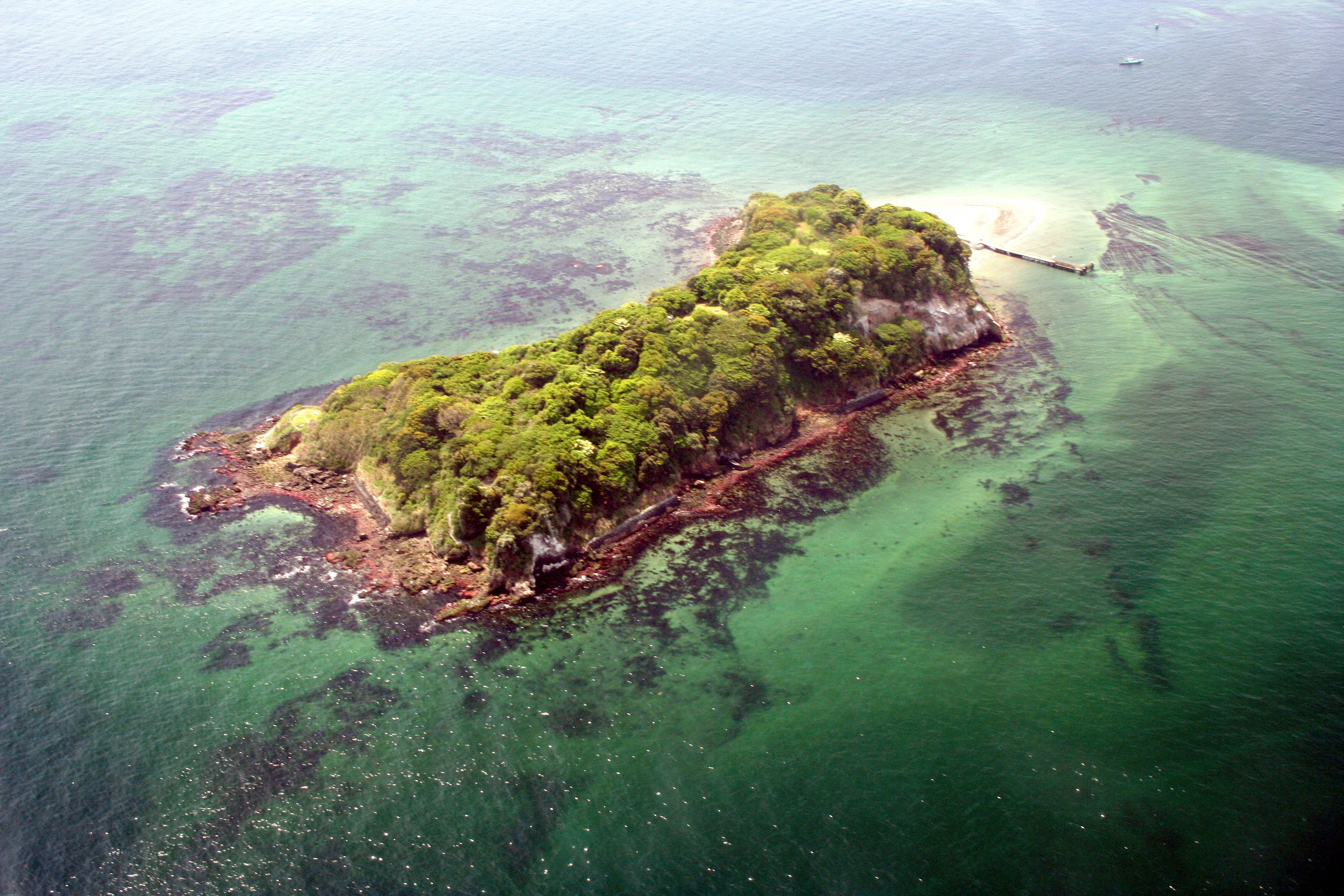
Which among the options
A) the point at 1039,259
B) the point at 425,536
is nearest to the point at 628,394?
the point at 425,536

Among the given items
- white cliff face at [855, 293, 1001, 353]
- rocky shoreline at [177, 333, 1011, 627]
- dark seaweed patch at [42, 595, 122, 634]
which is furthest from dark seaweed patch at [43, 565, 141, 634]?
white cliff face at [855, 293, 1001, 353]

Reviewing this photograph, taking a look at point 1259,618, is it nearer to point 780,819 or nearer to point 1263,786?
point 1263,786

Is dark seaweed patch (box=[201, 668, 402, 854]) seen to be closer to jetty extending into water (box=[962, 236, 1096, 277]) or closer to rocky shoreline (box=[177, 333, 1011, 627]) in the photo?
rocky shoreline (box=[177, 333, 1011, 627])

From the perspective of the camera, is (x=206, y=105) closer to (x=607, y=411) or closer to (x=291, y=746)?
(x=607, y=411)

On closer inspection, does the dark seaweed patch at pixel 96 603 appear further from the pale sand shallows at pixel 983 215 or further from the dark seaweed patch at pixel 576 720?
the pale sand shallows at pixel 983 215

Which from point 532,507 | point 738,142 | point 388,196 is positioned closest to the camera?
point 532,507

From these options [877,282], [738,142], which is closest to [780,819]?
[877,282]
